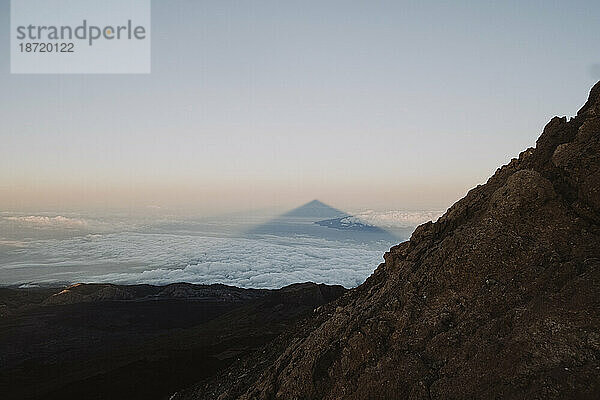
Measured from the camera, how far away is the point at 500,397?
1095cm

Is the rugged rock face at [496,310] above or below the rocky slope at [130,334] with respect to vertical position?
above

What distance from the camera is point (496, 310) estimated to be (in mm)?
14000

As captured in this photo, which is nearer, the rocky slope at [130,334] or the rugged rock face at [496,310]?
the rugged rock face at [496,310]

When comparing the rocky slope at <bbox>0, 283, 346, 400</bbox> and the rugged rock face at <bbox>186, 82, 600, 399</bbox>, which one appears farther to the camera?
the rocky slope at <bbox>0, 283, 346, 400</bbox>

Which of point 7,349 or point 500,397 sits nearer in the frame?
point 500,397

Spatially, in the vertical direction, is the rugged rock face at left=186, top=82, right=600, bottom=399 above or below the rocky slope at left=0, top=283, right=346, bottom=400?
above

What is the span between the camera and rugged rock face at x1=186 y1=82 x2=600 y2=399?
1147 cm

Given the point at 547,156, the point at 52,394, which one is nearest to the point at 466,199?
the point at 547,156

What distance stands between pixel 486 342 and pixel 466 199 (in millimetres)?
9769

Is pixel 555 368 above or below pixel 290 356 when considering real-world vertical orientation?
above

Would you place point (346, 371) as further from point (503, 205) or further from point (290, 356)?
point (503, 205)

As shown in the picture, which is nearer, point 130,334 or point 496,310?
point 496,310

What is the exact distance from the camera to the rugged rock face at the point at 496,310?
11.5 meters

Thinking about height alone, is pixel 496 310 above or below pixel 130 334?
above
